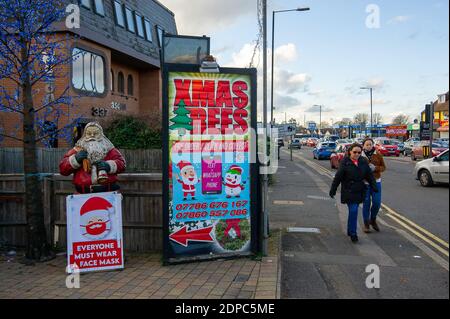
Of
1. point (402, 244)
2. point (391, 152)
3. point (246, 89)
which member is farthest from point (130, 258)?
point (391, 152)

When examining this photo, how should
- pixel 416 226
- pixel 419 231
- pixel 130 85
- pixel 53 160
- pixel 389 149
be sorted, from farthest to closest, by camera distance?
pixel 389 149 → pixel 130 85 → pixel 416 226 → pixel 419 231 → pixel 53 160

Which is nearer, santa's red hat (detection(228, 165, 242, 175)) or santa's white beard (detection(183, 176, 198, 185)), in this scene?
santa's white beard (detection(183, 176, 198, 185))

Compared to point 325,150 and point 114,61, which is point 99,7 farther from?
point 325,150

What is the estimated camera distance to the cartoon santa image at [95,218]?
5.89 m

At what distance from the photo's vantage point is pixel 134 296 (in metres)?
4.75

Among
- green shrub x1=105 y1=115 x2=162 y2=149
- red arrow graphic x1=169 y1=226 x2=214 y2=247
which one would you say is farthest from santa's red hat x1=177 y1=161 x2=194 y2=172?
green shrub x1=105 y1=115 x2=162 y2=149

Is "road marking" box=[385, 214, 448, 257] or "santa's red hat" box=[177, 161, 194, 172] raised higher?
"santa's red hat" box=[177, 161, 194, 172]

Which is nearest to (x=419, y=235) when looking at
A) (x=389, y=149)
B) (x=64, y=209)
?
(x=64, y=209)

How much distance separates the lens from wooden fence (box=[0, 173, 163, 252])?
21.9ft

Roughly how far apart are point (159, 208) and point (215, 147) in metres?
1.42

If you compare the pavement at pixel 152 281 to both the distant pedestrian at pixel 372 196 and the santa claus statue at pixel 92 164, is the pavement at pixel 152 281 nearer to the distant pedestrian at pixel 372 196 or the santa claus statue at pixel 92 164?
the santa claus statue at pixel 92 164

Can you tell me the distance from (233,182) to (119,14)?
66.2 feet

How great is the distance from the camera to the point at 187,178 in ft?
19.7

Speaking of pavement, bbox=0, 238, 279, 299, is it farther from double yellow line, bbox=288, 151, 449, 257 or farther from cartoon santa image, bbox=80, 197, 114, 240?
double yellow line, bbox=288, 151, 449, 257
